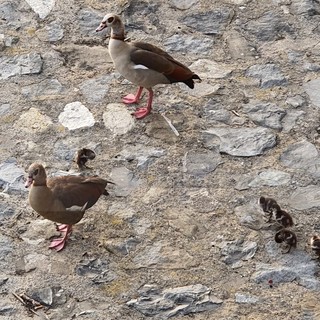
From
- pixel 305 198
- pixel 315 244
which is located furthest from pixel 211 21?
pixel 315 244

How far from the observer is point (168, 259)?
21.6 feet

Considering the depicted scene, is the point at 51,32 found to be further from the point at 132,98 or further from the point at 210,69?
the point at 210,69

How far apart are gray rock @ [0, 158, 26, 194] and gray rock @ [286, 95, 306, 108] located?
7.64 ft

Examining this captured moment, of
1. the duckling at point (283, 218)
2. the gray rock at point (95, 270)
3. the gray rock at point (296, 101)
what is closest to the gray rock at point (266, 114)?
the gray rock at point (296, 101)

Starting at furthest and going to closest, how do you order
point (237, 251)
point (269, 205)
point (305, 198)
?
point (305, 198), point (269, 205), point (237, 251)

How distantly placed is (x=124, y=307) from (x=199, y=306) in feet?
1.59

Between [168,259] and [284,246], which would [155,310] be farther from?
[284,246]

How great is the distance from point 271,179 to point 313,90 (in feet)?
4.12

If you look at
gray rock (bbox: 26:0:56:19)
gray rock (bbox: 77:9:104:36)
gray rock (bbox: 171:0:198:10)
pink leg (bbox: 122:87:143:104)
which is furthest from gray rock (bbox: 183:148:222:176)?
gray rock (bbox: 26:0:56:19)

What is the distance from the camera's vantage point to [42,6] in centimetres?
912

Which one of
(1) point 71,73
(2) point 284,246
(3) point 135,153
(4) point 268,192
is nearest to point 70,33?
(1) point 71,73

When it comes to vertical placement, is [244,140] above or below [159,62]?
below

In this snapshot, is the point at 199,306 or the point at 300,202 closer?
the point at 199,306

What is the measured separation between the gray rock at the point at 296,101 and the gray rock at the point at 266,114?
12cm
